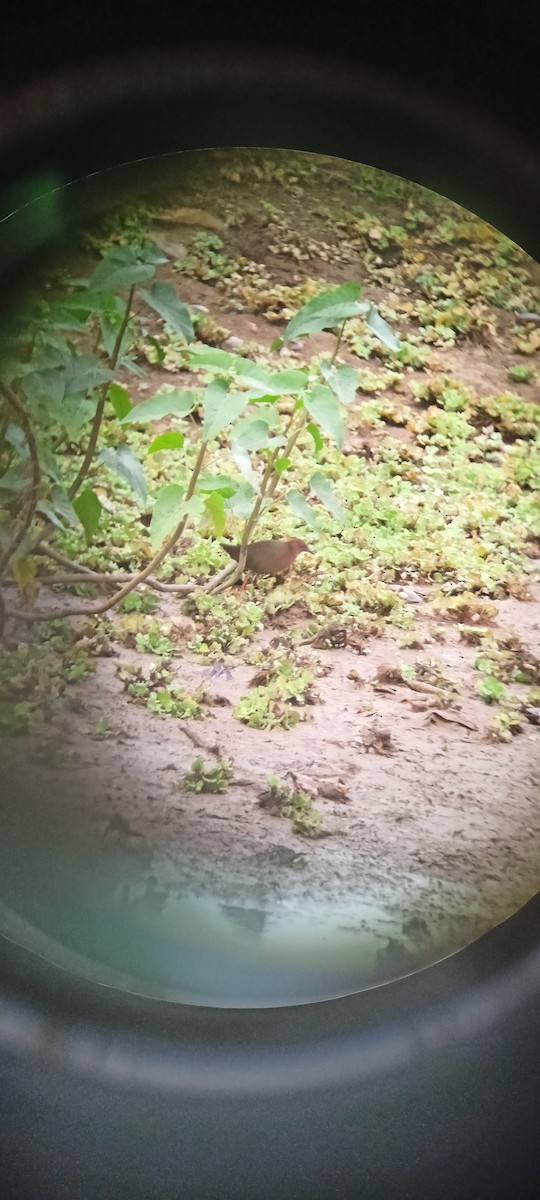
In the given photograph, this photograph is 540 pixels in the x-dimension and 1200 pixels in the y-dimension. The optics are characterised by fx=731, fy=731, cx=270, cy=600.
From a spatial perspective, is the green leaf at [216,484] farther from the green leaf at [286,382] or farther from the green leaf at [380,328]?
the green leaf at [380,328]

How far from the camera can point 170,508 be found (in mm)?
729

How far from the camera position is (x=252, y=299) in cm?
77

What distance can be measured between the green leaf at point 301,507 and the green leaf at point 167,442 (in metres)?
0.13

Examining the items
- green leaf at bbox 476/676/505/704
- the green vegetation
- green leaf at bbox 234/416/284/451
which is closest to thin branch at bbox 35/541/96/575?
the green vegetation

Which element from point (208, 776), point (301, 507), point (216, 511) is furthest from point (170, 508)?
point (208, 776)

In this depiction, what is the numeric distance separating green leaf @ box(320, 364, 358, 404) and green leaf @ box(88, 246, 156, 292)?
0.66 ft

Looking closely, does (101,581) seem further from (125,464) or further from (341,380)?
(341,380)

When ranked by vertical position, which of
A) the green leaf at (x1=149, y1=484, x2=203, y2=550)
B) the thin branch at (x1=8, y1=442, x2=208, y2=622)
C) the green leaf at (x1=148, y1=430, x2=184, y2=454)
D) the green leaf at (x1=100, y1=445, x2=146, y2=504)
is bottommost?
the thin branch at (x1=8, y1=442, x2=208, y2=622)

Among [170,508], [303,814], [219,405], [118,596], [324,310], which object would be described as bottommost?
[303,814]

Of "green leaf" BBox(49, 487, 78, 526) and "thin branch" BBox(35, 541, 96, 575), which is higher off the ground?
"green leaf" BBox(49, 487, 78, 526)

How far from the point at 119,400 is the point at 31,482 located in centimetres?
12

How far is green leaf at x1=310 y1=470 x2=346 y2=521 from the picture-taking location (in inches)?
31.3

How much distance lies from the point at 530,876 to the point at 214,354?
574 mm

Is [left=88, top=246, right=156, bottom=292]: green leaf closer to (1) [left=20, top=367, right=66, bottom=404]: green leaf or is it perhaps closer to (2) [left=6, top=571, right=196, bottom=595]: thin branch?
(1) [left=20, top=367, right=66, bottom=404]: green leaf
